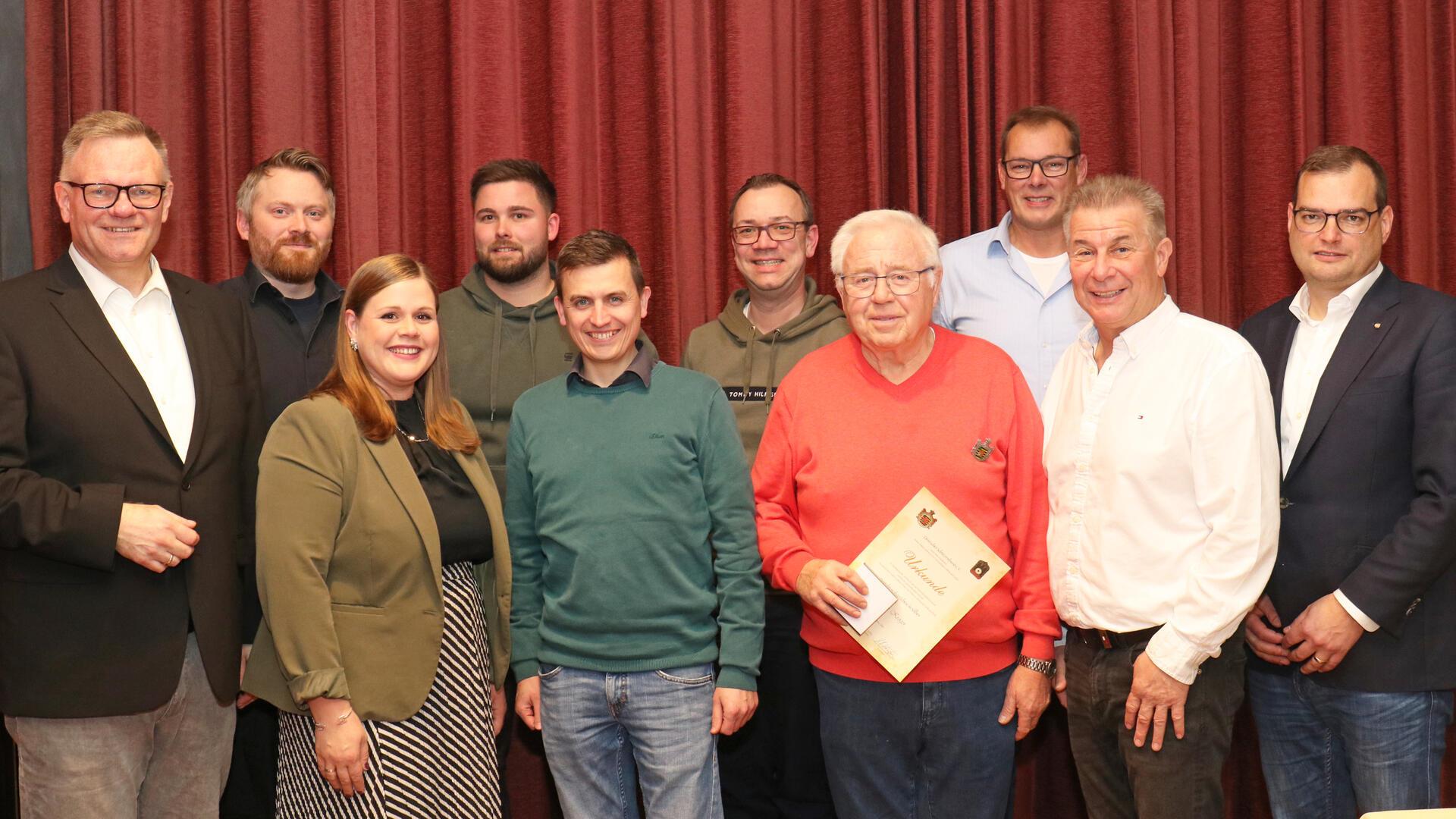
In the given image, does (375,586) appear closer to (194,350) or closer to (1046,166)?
(194,350)

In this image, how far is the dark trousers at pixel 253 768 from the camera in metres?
3.28

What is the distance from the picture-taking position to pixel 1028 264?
334 centimetres

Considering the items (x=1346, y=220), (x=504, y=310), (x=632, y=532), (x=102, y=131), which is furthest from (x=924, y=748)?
(x=102, y=131)

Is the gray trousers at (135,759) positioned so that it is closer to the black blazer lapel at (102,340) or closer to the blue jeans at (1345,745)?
the black blazer lapel at (102,340)

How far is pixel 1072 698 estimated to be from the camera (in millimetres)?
2551

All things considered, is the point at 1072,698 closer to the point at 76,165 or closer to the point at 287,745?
the point at 287,745

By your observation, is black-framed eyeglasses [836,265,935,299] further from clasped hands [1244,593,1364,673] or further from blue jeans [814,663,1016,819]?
clasped hands [1244,593,1364,673]

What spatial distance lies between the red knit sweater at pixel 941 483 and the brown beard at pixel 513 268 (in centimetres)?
120

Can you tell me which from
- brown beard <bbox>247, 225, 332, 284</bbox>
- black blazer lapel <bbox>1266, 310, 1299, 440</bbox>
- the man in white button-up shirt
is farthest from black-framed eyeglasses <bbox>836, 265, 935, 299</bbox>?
brown beard <bbox>247, 225, 332, 284</bbox>

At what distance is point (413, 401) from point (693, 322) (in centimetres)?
149

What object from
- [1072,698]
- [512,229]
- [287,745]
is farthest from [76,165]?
[1072,698]

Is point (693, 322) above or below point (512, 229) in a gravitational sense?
below

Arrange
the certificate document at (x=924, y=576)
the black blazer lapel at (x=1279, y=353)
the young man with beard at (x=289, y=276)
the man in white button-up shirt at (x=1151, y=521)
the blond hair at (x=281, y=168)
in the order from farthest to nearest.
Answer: the blond hair at (x=281, y=168) < the young man with beard at (x=289, y=276) < the black blazer lapel at (x=1279, y=353) < the certificate document at (x=924, y=576) < the man in white button-up shirt at (x=1151, y=521)

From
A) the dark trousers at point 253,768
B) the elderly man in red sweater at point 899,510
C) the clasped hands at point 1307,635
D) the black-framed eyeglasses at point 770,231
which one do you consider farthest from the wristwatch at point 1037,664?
the dark trousers at point 253,768
